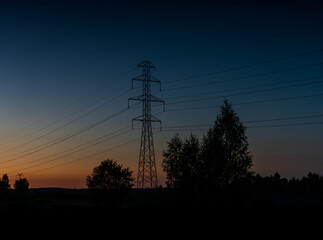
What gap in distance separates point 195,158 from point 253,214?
109ft

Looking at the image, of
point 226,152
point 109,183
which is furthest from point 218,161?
point 109,183

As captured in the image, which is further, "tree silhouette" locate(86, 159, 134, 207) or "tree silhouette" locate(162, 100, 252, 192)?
"tree silhouette" locate(86, 159, 134, 207)

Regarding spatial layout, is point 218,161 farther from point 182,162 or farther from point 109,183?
point 109,183

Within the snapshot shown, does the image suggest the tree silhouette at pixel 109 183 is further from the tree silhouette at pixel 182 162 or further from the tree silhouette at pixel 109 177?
the tree silhouette at pixel 182 162

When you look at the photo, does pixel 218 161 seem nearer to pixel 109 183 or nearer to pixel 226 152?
pixel 226 152

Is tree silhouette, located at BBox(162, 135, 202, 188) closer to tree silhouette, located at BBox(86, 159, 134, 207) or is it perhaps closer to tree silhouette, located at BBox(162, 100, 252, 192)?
tree silhouette, located at BBox(162, 100, 252, 192)

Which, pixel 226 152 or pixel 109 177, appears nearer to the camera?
pixel 226 152

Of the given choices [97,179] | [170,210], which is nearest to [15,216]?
[170,210]

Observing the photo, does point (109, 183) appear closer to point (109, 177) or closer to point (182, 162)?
point (109, 177)

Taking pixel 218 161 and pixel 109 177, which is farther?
pixel 109 177

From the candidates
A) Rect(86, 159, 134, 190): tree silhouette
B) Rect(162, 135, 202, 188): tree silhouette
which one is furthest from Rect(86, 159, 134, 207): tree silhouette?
Rect(162, 135, 202, 188): tree silhouette

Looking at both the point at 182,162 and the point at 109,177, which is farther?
the point at 109,177

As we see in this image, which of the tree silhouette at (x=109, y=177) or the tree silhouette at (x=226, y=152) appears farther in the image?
the tree silhouette at (x=109, y=177)

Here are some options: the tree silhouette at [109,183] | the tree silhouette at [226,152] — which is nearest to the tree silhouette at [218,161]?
the tree silhouette at [226,152]
